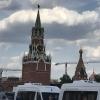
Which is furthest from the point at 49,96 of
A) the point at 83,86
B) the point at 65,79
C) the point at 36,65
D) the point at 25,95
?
the point at 65,79

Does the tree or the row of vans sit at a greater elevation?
the tree

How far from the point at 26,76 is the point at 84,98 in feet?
349

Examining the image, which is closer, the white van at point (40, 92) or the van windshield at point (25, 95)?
the white van at point (40, 92)

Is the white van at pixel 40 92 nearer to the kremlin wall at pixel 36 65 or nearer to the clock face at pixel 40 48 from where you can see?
the kremlin wall at pixel 36 65

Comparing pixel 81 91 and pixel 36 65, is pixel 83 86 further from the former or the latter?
pixel 36 65

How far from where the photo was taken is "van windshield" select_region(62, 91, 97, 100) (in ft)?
52.3

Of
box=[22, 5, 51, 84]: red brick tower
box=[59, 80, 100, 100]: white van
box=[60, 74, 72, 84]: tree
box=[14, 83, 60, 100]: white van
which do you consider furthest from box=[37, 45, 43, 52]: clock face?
box=[59, 80, 100, 100]: white van

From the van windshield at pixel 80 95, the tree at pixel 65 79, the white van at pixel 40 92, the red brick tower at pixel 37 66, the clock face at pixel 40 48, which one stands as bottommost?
the van windshield at pixel 80 95

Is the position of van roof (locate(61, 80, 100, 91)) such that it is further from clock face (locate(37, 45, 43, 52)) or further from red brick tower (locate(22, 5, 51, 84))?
clock face (locate(37, 45, 43, 52))

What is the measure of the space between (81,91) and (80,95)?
5.7 inches

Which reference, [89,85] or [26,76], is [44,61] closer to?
[26,76]

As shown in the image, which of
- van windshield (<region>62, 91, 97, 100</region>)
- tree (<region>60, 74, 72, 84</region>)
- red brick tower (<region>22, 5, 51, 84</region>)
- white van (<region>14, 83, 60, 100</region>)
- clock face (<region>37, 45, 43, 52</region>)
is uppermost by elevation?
clock face (<region>37, 45, 43, 52</region>)

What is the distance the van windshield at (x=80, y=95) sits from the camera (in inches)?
627

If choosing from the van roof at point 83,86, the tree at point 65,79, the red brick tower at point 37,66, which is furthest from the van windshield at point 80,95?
the red brick tower at point 37,66
